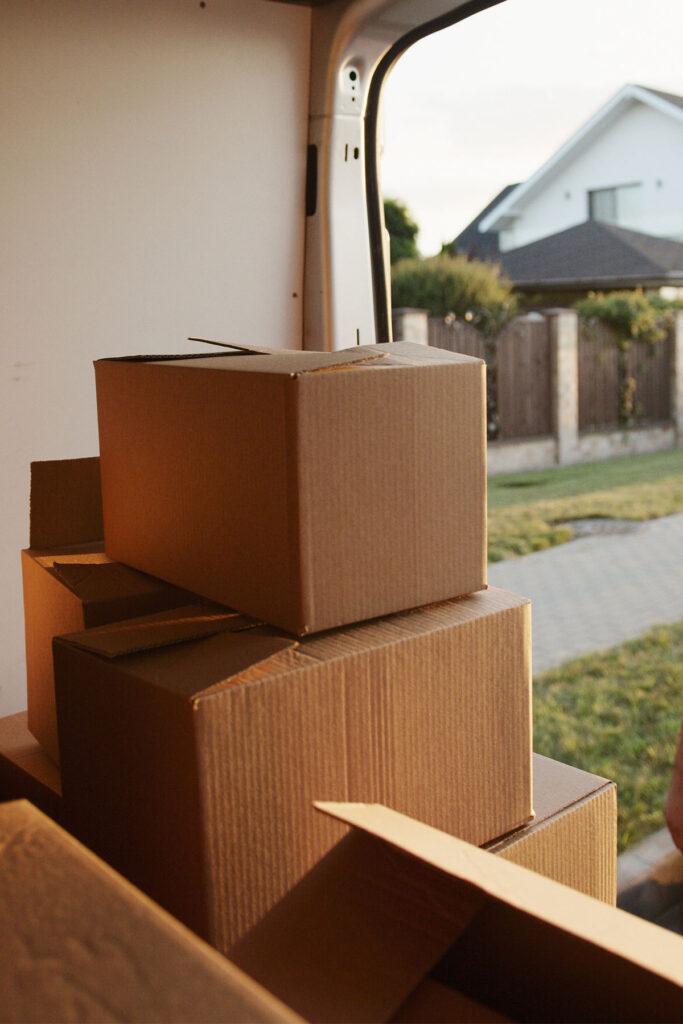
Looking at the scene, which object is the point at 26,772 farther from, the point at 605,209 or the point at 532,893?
the point at 605,209

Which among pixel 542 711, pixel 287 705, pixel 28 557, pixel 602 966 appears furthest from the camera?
pixel 542 711

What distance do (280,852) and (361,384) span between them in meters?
0.45

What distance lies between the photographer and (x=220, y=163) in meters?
2.17

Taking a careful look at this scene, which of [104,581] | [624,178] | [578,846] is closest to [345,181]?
[104,581]

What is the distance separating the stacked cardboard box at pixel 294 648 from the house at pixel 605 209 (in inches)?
483

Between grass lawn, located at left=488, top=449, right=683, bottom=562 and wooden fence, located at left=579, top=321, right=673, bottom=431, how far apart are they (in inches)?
27.2

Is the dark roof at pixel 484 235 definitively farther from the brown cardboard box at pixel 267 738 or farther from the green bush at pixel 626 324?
the brown cardboard box at pixel 267 738

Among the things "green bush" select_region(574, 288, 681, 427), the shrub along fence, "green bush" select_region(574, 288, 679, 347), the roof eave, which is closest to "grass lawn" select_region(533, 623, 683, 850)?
the shrub along fence

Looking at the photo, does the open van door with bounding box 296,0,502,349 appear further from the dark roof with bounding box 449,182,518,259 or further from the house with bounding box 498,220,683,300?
the dark roof with bounding box 449,182,518,259

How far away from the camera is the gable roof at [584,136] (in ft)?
46.1

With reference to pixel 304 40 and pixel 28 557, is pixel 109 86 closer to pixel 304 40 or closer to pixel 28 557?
pixel 304 40

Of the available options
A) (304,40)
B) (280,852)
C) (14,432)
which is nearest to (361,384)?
(280,852)

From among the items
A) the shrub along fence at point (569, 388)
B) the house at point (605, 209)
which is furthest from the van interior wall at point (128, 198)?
the house at point (605, 209)

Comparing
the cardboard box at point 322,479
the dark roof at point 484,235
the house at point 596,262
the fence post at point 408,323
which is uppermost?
the dark roof at point 484,235
